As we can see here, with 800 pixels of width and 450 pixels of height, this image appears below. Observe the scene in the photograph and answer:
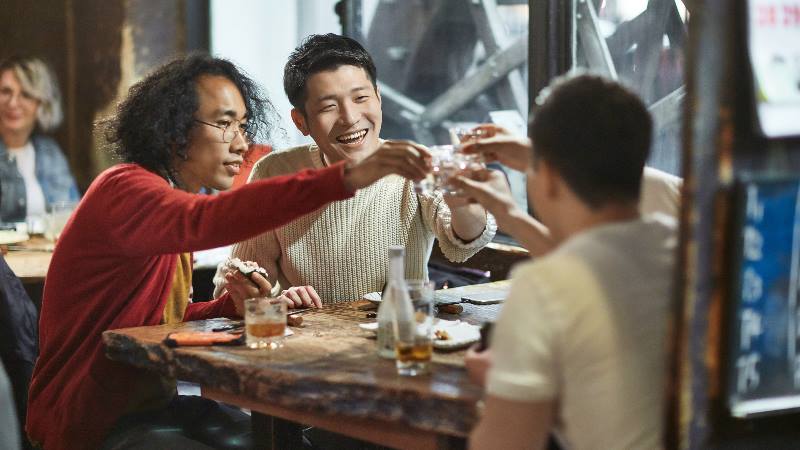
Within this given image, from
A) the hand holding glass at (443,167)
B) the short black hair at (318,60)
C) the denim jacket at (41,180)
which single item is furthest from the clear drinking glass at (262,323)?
the denim jacket at (41,180)

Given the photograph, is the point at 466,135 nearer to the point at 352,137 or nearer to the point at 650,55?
the point at 352,137

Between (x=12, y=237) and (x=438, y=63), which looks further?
(x=438, y=63)

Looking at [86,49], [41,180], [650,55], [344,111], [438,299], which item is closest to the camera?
[438,299]

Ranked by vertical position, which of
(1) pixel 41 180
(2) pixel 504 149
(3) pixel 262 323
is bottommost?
(3) pixel 262 323

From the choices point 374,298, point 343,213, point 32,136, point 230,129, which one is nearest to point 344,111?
point 343,213

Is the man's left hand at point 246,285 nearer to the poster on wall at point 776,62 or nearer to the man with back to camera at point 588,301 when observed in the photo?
the man with back to camera at point 588,301

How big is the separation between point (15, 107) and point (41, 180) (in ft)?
1.56

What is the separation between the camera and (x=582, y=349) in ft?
4.85

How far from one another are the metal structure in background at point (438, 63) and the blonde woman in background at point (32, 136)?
197 cm

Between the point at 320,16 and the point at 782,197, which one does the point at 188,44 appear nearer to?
the point at 320,16

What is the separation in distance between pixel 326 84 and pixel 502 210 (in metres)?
1.04

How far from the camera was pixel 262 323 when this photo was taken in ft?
7.44

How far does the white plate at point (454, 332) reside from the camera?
7.25 ft

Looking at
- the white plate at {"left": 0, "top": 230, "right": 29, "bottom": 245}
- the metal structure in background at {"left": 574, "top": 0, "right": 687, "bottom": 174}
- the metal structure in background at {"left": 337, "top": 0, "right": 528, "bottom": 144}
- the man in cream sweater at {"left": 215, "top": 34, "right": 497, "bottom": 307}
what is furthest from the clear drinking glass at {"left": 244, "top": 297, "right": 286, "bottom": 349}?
the metal structure in background at {"left": 337, "top": 0, "right": 528, "bottom": 144}
